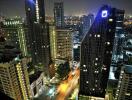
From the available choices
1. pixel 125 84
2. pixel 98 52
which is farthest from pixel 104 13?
pixel 125 84

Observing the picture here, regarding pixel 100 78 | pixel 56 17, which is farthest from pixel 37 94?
pixel 56 17

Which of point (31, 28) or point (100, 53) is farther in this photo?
point (31, 28)

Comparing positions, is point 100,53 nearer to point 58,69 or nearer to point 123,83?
point 123,83

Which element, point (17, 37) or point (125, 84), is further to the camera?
point (17, 37)

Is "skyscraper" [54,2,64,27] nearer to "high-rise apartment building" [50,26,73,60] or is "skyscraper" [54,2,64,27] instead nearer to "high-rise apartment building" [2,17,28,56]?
"high-rise apartment building" [50,26,73,60]

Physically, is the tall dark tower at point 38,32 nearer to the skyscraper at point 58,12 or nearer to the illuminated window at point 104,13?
the illuminated window at point 104,13

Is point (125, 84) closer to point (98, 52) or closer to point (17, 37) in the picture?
point (98, 52)

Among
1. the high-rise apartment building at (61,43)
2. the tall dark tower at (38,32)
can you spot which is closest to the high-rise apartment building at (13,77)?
the tall dark tower at (38,32)
